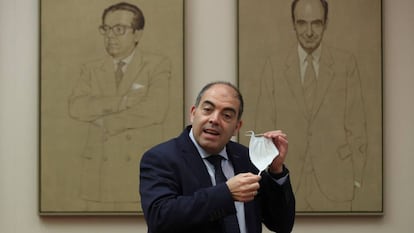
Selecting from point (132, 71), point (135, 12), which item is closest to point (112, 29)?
point (135, 12)

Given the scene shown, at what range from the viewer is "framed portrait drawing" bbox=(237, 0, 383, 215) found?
150 inches

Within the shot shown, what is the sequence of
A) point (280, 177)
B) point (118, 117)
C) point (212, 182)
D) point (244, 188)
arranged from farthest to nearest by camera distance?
1. point (118, 117)
2. point (280, 177)
3. point (212, 182)
4. point (244, 188)

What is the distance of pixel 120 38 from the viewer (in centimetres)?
377

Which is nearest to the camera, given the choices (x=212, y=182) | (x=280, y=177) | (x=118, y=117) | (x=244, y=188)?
(x=244, y=188)

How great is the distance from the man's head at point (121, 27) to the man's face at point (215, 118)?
1.59m

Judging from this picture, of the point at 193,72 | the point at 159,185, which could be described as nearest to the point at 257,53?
the point at 193,72

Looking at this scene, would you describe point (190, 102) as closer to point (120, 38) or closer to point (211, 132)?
point (120, 38)

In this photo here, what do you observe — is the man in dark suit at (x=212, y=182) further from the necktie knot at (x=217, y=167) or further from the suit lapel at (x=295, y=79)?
the suit lapel at (x=295, y=79)

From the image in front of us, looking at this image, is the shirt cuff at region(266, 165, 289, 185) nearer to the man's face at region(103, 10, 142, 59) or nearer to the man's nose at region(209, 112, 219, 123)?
the man's nose at region(209, 112, 219, 123)

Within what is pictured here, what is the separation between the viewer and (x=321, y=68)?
151 inches

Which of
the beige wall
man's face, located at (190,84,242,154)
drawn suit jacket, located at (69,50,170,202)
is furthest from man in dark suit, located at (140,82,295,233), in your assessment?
the beige wall

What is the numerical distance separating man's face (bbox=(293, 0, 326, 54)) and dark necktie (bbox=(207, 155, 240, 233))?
Result: 1.75 metres

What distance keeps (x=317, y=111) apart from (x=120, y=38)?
4.28ft
